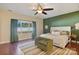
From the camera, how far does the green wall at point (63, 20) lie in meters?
1.97

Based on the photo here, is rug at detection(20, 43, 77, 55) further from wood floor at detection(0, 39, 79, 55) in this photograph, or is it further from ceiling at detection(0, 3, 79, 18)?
ceiling at detection(0, 3, 79, 18)

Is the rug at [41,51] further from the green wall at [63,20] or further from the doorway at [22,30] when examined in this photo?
the green wall at [63,20]

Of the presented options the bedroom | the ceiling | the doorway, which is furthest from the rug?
the ceiling

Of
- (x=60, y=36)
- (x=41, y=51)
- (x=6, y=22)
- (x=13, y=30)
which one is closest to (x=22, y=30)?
(x=13, y=30)

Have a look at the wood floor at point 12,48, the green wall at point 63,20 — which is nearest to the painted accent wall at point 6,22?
the wood floor at point 12,48

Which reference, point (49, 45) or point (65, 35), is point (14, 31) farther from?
point (65, 35)

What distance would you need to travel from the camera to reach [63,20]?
2.09 meters

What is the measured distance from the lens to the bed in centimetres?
201

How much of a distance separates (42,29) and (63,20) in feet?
1.70

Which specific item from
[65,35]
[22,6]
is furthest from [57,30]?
[22,6]

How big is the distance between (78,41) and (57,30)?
0.50m

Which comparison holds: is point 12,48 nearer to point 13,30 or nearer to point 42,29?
point 13,30

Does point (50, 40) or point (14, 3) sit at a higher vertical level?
point (14, 3)

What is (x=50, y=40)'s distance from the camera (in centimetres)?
202
